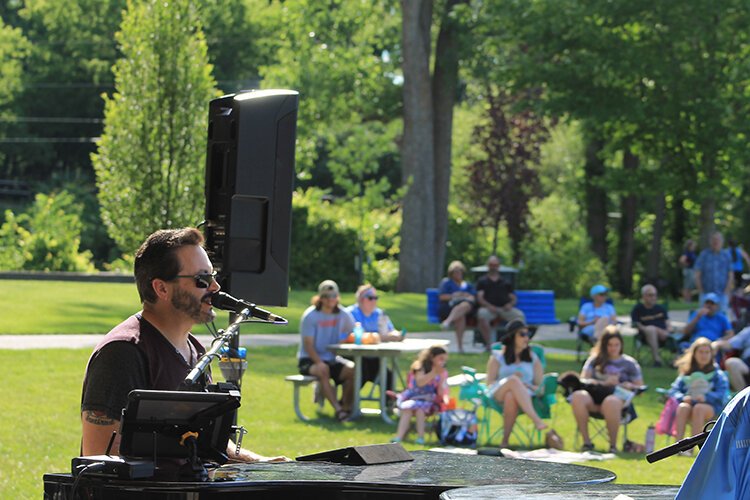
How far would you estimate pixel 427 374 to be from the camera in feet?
46.6

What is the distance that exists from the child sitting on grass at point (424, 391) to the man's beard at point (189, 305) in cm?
882

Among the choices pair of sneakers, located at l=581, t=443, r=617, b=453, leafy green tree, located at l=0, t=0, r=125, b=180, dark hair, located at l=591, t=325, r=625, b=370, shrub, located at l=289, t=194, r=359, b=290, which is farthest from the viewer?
leafy green tree, located at l=0, t=0, r=125, b=180

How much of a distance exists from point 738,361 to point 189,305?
12.5 m

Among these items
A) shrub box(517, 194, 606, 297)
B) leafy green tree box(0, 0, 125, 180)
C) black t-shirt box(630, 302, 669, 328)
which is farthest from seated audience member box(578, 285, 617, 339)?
leafy green tree box(0, 0, 125, 180)

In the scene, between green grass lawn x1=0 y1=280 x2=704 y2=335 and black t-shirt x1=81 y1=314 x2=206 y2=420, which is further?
green grass lawn x1=0 y1=280 x2=704 y2=335

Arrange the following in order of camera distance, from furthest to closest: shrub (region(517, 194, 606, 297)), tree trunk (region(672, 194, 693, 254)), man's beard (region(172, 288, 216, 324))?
1. tree trunk (region(672, 194, 693, 254))
2. shrub (region(517, 194, 606, 297))
3. man's beard (region(172, 288, 216, 324))

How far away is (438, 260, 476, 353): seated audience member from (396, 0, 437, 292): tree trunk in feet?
37.8

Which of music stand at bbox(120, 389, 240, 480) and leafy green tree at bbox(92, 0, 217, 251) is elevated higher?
leafy green tree at bbox(92, 0, 217, 251)

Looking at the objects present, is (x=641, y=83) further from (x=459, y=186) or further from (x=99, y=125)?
(x=99, y=125)

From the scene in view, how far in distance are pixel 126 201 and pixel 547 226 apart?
2338 centimetres

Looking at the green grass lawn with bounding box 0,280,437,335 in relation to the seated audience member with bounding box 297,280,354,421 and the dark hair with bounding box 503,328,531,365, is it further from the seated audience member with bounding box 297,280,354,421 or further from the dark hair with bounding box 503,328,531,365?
the dark hair with bounding box 503,328,531,365

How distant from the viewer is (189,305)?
5176 mm

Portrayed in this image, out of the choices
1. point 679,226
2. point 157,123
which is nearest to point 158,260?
point 157,123

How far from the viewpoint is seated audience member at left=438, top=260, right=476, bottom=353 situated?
72.4 ft
